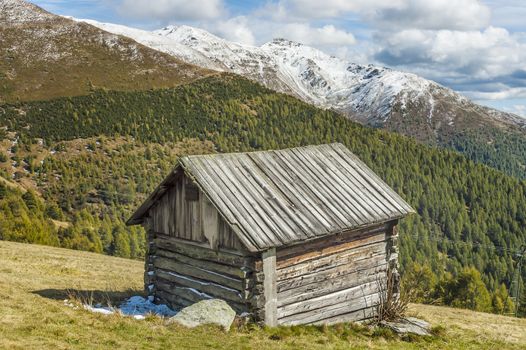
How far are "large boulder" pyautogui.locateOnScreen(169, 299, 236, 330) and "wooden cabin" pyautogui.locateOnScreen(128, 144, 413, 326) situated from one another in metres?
0.79

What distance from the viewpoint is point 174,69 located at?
166125 mm

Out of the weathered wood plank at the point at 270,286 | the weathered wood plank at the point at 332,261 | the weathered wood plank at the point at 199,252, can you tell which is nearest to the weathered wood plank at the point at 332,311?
the weathered wood plank at the point at 270,286

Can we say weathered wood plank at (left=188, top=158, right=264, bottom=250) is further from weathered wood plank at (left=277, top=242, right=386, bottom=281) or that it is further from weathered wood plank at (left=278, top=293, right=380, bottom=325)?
weathered wood plank at (left=278, top=293, right=380, bottom=325)

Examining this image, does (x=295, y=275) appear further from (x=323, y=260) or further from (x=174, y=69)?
(x=174, y=69)

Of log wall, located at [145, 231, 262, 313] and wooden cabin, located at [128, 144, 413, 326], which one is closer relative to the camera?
log wall, located at [145, 231, 262, 313]

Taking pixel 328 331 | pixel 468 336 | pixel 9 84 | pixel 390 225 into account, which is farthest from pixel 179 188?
pixel 9 84

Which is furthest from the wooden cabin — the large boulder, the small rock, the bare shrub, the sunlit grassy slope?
the sunlit grassy slope

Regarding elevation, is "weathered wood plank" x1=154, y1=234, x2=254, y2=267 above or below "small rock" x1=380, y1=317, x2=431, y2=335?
above

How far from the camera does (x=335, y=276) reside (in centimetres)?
1842

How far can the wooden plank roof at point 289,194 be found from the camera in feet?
53.5

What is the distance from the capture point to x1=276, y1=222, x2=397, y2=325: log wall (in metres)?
17.0

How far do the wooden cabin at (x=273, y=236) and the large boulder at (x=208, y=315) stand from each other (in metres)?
0.79

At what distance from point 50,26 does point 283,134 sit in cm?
8875

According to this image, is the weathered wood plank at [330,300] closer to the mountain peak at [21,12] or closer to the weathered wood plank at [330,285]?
the weathered wood plank at [330,285]
